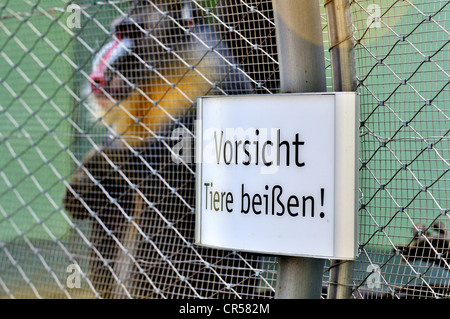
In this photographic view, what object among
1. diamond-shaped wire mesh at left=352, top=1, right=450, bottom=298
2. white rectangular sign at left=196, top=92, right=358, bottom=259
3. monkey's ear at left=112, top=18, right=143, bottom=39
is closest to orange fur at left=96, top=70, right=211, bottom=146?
monkey's ear at left=112, top=18, right=143, bottom=39

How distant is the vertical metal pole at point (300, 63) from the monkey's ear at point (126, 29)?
0.97 m

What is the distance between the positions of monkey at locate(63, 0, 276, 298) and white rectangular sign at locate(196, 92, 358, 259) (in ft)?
2.00

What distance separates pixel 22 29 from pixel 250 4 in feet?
3.32

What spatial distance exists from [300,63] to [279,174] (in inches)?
8.0

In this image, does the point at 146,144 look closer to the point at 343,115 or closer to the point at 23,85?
the point at 23,85

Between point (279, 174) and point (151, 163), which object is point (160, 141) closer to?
point (151, 163)

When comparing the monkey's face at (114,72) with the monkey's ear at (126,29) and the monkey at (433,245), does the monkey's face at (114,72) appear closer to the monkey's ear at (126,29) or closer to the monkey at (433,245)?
the monkey's ear at (126,29)

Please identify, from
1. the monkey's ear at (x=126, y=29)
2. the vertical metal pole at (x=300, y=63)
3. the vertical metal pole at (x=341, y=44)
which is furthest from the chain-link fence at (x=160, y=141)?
the vertical metal pole at (x=300, y=63)

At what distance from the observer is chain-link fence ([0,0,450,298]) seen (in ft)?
4.88

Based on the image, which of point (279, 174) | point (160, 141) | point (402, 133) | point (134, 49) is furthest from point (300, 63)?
point (134, 49)

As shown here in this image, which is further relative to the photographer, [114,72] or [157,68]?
[114,72]

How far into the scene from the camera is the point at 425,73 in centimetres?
150

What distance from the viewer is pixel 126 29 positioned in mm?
2061
